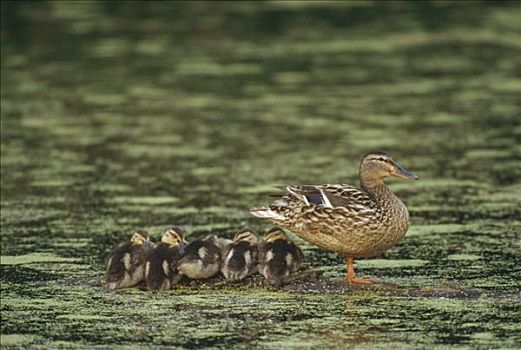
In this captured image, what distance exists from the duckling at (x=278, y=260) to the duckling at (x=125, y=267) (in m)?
0.70

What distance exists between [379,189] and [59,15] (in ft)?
47.6

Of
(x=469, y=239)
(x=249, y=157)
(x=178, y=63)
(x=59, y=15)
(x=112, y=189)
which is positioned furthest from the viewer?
(x=59, y=15)

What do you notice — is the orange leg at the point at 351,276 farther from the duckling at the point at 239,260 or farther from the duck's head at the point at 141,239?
the duck's head at the point at 141,239

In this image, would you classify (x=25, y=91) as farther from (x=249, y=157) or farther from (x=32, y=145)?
(x=249, y=157)

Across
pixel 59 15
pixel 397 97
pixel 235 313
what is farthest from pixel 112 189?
pixel 59 15

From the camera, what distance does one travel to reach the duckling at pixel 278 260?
9.09 meters

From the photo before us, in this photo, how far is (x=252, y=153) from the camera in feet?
45.3

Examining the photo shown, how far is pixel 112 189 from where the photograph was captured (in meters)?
12.3

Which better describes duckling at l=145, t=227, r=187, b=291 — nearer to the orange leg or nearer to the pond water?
the pond water

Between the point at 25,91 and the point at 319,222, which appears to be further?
the point at 25,91

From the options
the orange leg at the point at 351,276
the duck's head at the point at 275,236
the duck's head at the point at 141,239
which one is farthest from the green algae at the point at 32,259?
the orange leg at the point at 351,276

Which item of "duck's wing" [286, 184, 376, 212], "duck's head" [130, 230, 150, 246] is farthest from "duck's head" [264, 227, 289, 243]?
"duck's head" [130, 230, 150, 246]

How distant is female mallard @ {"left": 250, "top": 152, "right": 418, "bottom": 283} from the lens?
30.1 ft

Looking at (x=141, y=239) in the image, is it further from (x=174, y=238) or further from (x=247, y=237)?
(x=247, y=237)
